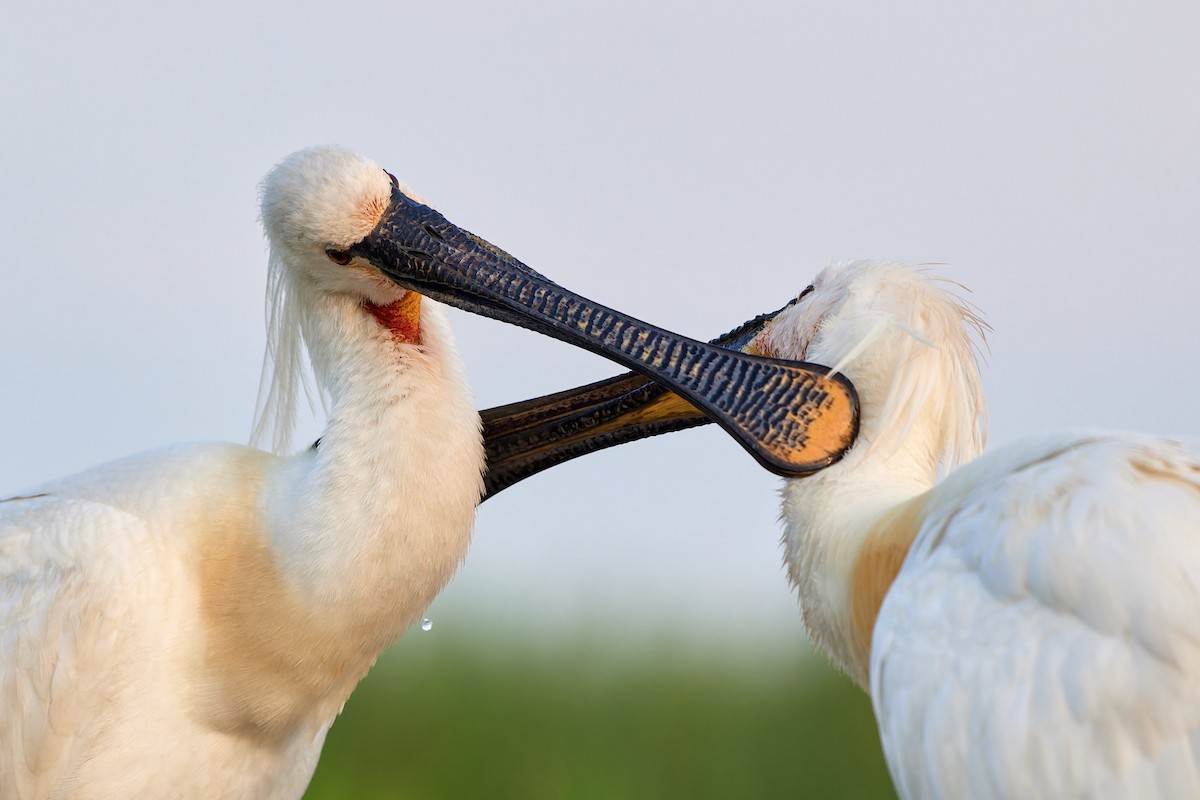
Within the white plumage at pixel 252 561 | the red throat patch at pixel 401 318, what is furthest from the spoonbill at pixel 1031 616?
the red throat patch at pixel 401 318

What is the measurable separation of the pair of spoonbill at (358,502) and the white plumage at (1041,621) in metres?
0.02

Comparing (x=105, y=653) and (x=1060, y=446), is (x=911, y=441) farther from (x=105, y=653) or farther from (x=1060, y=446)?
(x=105, y=653)

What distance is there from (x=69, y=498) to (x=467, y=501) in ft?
3.81

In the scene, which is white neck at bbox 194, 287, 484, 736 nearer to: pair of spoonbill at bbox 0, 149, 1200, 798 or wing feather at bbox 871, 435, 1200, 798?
pair of spoonbill at bbox 0, 149, 1200, 798

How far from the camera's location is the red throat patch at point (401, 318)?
445 cm

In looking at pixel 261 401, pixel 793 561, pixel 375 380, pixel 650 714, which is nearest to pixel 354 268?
pixel 375 380

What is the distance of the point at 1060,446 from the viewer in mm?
3504

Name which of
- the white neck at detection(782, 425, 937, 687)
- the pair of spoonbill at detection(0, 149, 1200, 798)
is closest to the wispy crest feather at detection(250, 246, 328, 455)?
the pair of spoonbill at detection(0, 149, 1200, 798)

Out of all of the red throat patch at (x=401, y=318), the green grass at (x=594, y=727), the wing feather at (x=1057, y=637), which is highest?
the red throat patch at (x=401, y=318)

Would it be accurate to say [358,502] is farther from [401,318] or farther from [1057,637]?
[1057,637]

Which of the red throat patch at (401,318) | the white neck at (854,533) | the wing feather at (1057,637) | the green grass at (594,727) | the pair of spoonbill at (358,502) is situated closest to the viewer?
the wing feather at (1057,637)

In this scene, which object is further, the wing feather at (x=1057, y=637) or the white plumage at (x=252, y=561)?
the white plumage at (x=252, y=561)

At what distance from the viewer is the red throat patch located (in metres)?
4.45

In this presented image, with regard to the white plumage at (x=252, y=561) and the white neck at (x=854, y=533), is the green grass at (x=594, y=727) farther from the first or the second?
the white neck at (x=854, y=533)
